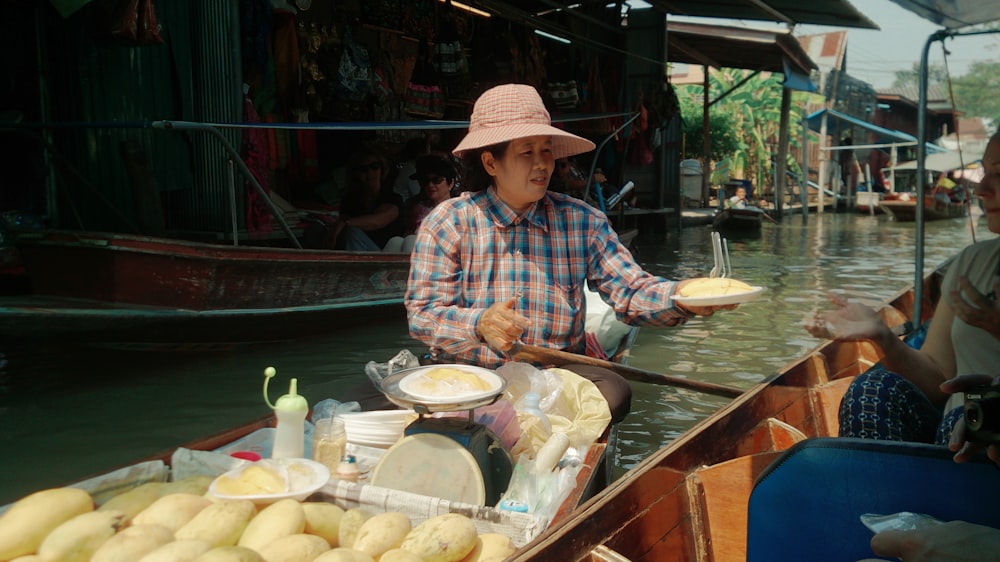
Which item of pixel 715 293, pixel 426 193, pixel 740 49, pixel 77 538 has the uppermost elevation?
pixel 740 49

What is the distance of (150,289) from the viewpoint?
4.66m

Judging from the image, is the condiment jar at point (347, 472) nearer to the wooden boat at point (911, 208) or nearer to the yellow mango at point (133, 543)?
the yellow mango at point (133, 543)

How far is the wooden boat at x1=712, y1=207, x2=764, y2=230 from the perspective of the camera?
14.7 meters

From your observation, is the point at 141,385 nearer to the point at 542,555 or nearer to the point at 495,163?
the point at 495,163

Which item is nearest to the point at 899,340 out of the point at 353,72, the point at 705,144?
the point at 353,72

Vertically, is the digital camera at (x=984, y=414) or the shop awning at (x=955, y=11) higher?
the shop awning at (x=955, y=11)

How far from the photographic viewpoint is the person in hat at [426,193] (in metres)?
6.35

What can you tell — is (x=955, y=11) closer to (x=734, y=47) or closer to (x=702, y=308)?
(x=702, y=308)

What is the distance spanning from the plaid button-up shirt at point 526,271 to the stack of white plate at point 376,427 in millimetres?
299

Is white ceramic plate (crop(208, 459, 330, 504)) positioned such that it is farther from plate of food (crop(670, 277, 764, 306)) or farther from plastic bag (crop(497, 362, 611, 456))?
plate of food (crop(670, 277, 764, 306))

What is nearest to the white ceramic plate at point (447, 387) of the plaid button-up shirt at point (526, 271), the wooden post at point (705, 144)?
the plaid button-up shirt at point (526, 271)

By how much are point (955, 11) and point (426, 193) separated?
424 centimetres

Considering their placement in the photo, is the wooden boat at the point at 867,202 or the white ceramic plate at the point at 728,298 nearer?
the white ceramic plate at the point at 728,298

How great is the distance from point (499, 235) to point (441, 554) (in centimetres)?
137
